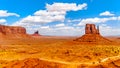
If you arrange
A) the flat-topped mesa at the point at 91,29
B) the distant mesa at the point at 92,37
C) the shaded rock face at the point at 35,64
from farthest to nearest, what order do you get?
the flat-topped mesa at the point at 91,29 < the distant mesa at the point at 92,37 < the shaded rock face at the point at 35,64

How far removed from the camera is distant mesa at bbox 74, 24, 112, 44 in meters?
150

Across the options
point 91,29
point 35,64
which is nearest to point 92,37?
point 91,29

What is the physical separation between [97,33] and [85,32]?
8182mm

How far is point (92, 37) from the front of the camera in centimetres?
15788

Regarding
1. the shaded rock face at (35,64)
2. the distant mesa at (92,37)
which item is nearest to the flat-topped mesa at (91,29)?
the distant mesa at (92,37)

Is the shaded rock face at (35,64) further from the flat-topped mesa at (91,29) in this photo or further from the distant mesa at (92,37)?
the flat-topped mesa at (91,29)

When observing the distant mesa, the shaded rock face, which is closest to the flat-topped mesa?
the distant mesa

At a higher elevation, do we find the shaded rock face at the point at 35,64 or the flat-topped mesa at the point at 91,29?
the flat-topped mesa at the point at 91,29

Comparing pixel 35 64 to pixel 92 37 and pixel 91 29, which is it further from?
pixel 91 29

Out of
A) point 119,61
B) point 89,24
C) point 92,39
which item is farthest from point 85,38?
point 119,61

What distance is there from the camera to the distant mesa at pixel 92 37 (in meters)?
150

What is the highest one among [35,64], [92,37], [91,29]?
[91,29]

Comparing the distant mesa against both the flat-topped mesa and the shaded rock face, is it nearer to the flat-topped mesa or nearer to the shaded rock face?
the flat-topped mesa

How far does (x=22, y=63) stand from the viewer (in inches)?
1873
